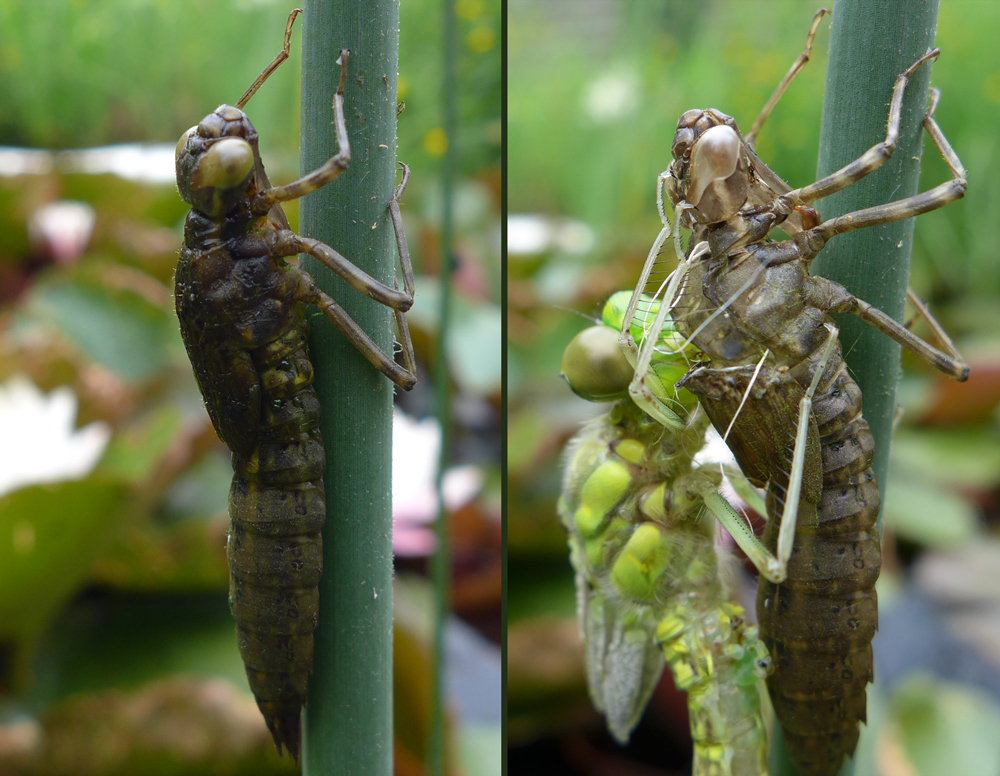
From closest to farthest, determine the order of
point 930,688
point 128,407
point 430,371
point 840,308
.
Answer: point 840,308
point 930,688
point 128,407
point 430,371

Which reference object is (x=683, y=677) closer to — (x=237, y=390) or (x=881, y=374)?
(x=881, y=374)

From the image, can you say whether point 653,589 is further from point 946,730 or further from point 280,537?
point 946,730

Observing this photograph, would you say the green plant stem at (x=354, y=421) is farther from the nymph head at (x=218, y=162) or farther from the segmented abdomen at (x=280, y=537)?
the nymph head at (x=218, y=162)

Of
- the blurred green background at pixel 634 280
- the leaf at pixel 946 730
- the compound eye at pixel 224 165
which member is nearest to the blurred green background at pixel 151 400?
the blurred green background at pixel 634 280

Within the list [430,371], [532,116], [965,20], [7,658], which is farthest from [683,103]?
[7,658]

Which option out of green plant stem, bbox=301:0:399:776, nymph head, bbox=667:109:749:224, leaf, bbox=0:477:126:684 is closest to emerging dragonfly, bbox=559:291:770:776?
nymph head, bbox=667:109:749:224

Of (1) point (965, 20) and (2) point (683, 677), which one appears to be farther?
(1) point (965, 20)

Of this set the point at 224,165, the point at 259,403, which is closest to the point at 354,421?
the point at 259,403
